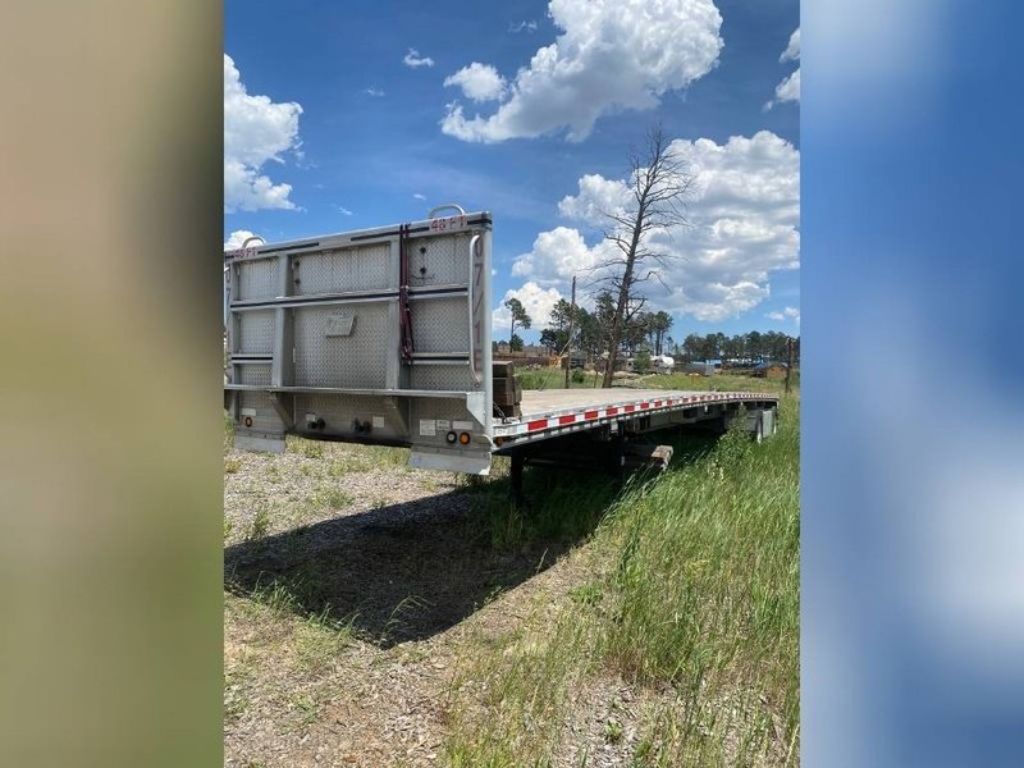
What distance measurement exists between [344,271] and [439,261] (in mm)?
937

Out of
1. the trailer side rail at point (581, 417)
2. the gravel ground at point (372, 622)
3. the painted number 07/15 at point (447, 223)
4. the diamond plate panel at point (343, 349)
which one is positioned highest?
the painted number 07/15 at point (447, 223)

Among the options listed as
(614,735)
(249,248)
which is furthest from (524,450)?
(614,735)

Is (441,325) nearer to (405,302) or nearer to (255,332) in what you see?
(405,302)

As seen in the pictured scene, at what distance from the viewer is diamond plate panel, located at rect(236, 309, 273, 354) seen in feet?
16.7

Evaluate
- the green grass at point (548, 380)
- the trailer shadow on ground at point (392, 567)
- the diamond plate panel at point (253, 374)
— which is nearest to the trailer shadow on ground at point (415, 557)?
the trailer shadow on ground at point (392, 567)

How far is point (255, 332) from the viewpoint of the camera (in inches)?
205

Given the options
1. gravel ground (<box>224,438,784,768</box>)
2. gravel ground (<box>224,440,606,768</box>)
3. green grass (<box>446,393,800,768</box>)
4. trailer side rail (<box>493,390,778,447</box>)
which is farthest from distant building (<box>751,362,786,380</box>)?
gravel ground (<box>224,438,784,768</box>)

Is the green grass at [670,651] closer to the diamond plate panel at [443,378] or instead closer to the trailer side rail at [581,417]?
the trailer side rail at [581,417]

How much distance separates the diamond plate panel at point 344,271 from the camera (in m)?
4.46

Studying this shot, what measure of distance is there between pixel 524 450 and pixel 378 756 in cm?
356

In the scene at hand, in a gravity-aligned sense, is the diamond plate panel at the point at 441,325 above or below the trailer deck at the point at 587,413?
above

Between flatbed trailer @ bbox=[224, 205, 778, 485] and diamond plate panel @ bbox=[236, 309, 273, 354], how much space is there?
12mm
